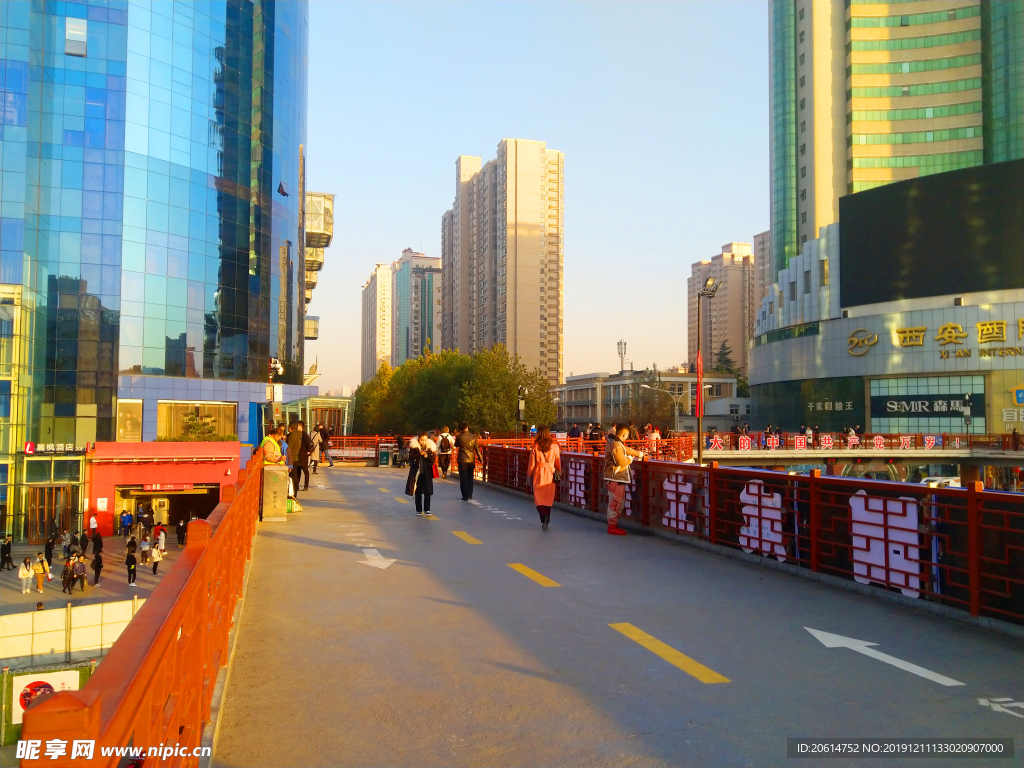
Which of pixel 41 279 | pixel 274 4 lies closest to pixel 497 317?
pixel 274 4

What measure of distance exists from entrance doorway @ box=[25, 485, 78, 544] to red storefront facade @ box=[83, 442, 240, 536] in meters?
2.11

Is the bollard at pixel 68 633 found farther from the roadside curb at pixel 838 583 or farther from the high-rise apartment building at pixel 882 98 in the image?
the high-rise apartment building at pixel 882 98

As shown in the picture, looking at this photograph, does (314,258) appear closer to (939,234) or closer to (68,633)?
(939,234)

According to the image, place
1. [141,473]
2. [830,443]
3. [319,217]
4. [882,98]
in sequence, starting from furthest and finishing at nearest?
[882,98] < [319,217] < [830,443] < [141,473]

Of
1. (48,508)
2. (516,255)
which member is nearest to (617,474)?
(48,508)

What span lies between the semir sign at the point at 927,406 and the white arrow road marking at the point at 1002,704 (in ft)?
215

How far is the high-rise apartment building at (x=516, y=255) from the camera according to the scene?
14812 centimetres

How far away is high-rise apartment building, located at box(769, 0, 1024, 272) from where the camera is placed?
88.9 m

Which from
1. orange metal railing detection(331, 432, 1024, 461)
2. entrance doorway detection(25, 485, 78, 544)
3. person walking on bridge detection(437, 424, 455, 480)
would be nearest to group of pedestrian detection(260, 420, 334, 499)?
person walking on bridge detection(437, 424, 455, 480)

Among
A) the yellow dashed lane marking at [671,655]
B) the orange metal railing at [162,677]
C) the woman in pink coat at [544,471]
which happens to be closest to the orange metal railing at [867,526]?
the woman in pink coat at [544,471]

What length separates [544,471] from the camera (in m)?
15.4

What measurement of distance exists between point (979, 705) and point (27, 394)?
52.9m

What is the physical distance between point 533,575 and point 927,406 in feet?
209

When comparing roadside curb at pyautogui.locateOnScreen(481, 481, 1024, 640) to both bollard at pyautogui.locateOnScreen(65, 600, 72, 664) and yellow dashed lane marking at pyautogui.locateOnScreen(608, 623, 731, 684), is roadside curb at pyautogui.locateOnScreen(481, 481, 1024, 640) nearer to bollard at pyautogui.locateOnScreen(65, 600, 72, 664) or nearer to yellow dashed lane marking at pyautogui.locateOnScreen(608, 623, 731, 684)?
yellow dashed lane marking at pyautogui.locateOnScreen(608, 623, 731, 684)
